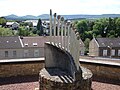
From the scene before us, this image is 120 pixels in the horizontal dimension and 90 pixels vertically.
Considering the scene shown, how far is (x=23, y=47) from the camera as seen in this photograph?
34656 mm

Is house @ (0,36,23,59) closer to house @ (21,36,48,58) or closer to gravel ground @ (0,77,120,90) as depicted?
house @ (21,36,48,58)

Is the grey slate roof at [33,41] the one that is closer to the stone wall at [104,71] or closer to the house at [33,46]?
the house at [33,46]

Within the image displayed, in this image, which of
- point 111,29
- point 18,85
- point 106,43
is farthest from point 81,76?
point 111,29

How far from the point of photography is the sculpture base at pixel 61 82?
601 cm

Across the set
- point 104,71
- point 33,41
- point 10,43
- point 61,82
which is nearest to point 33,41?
point 33,41

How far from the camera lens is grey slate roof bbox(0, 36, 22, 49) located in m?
34.4

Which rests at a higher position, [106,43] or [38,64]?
[38,64]

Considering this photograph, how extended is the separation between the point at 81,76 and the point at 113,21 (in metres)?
55.4

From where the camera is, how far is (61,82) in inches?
237

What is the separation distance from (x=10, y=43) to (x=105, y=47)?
611 inches

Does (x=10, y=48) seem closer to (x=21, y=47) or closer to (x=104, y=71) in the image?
(x=21, y=47)

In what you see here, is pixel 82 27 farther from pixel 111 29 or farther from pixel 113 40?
pixel 113 40

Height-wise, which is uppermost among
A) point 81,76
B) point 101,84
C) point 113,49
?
point 81,76

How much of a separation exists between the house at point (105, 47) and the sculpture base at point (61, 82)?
3304cm
